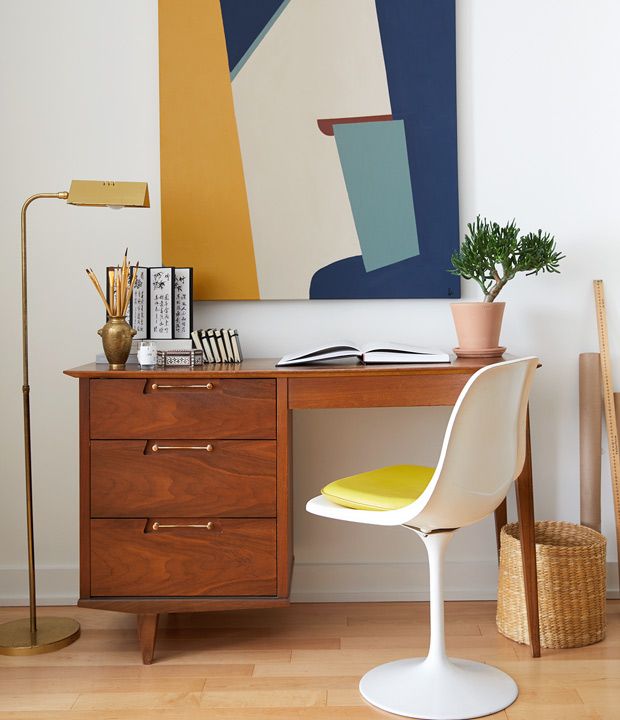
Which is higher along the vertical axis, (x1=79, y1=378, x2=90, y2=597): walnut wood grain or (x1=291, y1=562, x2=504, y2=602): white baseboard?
(x1=79, y1=378, x2=90, y2=597): walnut wood grain

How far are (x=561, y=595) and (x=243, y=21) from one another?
1.97 metres

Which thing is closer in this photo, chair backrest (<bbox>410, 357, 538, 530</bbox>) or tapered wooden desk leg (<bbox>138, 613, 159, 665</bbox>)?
chair backrest (<bbox>410, 357, 538, 530</bbox>)

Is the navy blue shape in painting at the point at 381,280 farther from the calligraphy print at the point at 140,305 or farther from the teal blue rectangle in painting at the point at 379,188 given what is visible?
the calligraphy print at the point at 140,305

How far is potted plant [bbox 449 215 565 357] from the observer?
243cm

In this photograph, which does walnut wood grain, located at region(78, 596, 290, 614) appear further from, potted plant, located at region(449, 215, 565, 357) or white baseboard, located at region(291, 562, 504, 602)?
potted plant, located at region(449, 215, 565, 357)

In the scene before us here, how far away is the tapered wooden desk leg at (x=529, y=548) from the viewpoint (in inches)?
88.9

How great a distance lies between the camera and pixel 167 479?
2221mm

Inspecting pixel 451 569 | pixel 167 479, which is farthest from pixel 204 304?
pixel 451 569

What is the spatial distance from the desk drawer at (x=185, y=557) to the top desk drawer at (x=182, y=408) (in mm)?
235

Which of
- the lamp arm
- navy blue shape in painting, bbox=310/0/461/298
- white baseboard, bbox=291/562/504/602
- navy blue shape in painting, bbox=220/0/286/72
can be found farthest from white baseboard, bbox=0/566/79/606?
navy blue shape in painting, bbox=220/0/286/72

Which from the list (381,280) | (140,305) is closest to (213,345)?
→ (140,305)

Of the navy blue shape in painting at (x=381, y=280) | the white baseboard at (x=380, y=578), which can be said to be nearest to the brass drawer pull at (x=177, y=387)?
the navy blue shape in painting at (x=381, y=280)

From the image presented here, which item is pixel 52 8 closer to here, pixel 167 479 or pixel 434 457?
pixel 167 479

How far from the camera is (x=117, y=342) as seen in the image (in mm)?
2320
